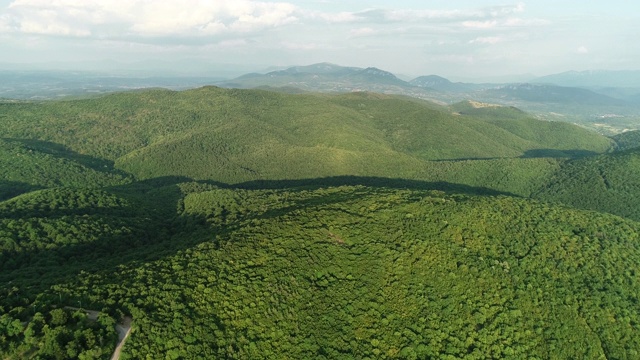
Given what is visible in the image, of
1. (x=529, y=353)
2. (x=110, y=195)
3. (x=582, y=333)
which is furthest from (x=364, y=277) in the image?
(x=110, y=195)

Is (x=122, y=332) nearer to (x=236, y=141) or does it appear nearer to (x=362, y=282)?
(x=362, y=282)

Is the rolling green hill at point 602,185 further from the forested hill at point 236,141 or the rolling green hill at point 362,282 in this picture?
the rolling green hill at point 362,282

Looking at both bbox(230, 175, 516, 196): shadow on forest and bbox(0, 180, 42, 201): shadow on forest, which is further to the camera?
bbox(230, 175, 516, 196): shadow on forest

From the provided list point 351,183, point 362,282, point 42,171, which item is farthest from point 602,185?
point 42,171

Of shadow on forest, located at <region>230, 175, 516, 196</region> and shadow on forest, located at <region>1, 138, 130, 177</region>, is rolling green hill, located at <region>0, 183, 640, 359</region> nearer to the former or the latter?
shadow on forest, located at <region>230, 175, 516, 196</region>

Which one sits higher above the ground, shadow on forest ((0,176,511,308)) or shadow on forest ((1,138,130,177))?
shadow on forest ((1,138,130,177))

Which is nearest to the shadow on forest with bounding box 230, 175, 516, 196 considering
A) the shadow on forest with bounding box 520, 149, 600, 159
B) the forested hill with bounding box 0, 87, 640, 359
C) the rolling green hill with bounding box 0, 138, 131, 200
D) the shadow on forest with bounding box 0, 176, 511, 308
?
the shadow on forest with bounding box 0, 176, 511, 308

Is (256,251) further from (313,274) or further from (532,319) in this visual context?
(532,319)

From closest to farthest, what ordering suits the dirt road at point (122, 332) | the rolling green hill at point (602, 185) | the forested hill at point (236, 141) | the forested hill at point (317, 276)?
the dirt road at point (122, 332) → the forested hill at point (317, 276) → the rolling green hill at point (602, 185) → the forested hill at point (236, 141)

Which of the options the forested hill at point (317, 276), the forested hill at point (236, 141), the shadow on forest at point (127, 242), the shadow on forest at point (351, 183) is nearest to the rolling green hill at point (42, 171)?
the forested hill at point (236, 141)

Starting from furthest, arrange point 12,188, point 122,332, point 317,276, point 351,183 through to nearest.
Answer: point 351,183 < point 12,188 < point 317,276 < point 122,332

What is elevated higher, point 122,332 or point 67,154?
point 67,154
